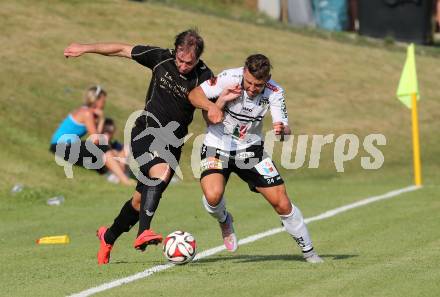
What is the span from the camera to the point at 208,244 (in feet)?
46.1

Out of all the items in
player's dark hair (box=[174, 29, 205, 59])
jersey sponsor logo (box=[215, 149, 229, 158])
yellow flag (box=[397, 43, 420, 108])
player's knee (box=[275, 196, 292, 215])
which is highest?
player's dark hair (box=[174, 29, 205, 59])

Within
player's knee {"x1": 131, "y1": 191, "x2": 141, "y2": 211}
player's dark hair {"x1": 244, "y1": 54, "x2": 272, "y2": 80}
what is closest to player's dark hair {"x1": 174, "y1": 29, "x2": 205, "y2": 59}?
player's dark hair {"x1": 244, "y1": 54, "x2": 272, "y2": 80}

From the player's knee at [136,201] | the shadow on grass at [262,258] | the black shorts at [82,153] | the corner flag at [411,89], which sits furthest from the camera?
the corner flag at [411,89]

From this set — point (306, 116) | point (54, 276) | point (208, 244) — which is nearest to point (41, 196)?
point (208, 244)

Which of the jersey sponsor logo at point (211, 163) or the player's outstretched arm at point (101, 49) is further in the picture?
the player's outstretched arm at point (101, 49)

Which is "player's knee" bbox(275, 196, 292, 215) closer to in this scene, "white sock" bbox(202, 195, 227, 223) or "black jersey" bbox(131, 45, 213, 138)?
"white sock" bbox(202, 195, 227, 223)

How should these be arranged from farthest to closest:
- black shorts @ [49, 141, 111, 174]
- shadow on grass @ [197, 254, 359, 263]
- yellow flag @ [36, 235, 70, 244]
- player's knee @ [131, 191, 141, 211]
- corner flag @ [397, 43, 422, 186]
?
corner flag @ [397, 43, 422, 186] < black shorts @ [49, 141, 111, 174] < yellow flag @ [36, 235, 70, 244] < shadow on grass @ [197, 254, 359, 263] < player's knee @ [131, 191, 141, 211]

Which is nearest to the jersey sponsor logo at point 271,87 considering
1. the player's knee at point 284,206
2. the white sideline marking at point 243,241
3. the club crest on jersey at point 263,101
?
the club crest on jersey at point 263,101

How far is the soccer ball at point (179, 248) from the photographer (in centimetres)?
1137

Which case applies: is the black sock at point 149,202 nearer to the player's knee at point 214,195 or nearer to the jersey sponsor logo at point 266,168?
the player's knee at point 214,195

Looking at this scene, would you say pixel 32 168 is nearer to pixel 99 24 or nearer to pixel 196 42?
pixel 196 42

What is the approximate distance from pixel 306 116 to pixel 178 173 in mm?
8156

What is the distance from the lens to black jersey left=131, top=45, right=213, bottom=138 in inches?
466

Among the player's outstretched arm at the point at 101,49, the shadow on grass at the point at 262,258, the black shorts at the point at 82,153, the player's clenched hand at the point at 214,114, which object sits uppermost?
the player's outstretched arm at the point at 101,49
